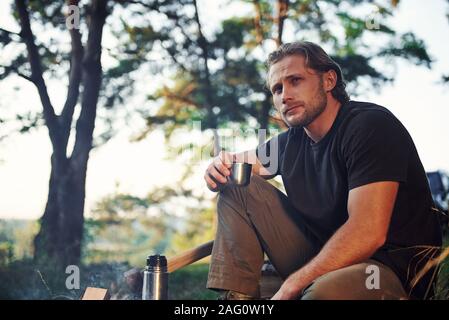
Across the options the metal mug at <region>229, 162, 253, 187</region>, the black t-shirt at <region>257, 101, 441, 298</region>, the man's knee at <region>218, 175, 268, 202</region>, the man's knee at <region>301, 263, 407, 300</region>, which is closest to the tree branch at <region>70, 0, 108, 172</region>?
the man's knee at <region>218, 175, 268, 202</region>

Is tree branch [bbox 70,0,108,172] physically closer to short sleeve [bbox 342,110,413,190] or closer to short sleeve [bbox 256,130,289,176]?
short sleeve [bbox 256,130,289,176]

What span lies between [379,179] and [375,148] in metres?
0.13

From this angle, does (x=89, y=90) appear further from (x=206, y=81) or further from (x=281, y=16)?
(x=281, y=16)

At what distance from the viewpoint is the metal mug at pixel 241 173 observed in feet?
7.27

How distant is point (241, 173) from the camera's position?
222 centimetres

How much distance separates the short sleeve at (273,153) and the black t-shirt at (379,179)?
0.33m

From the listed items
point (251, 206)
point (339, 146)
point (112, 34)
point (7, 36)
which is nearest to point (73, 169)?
point (7, 36)

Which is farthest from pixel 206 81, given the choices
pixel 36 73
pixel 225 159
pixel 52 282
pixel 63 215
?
pixel 225 159

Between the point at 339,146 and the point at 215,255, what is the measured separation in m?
0.76

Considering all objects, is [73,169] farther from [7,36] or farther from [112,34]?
[112,34]

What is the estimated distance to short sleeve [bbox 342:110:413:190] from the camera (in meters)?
1.79

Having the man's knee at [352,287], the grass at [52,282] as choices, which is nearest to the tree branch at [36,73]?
the grass at [52,282]

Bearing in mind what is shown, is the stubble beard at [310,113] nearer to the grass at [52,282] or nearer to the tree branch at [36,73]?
the grass at [52,282]

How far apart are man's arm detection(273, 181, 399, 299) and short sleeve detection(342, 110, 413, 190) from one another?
39 millimetres
